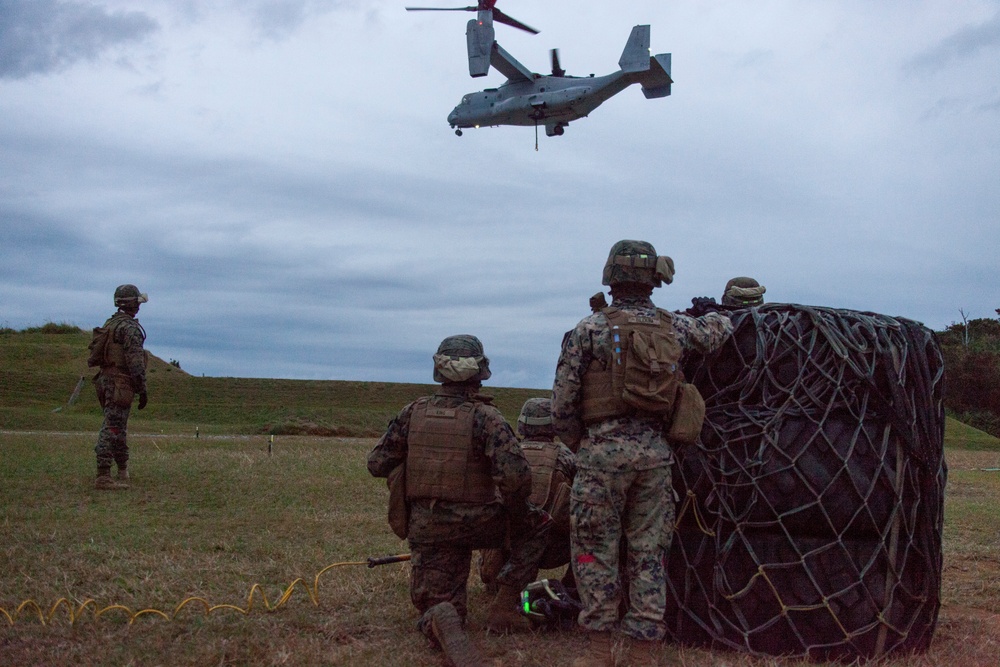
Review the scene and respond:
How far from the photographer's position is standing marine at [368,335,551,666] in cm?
578

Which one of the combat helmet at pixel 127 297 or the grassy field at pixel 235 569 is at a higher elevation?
the combat helmet at pixel 127 297

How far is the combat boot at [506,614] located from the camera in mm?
5973

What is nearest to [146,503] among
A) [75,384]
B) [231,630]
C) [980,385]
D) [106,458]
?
[106,458]

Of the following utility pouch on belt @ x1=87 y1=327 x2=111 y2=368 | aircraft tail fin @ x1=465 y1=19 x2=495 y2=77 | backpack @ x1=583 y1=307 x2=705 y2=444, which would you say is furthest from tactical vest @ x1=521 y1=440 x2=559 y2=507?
aircraft tail fin @ x1=465 y1=19 x2=495 y2=77

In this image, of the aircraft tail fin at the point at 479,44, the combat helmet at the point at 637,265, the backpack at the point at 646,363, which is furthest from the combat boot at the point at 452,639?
the aircraft tail fin at the point at 479,44

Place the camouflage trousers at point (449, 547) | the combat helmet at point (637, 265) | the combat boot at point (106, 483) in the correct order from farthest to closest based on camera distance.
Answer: the combat boot at point (106, 483)
the camouflage trousers at point (449, 547)
the combat helmet at point (637, 265)

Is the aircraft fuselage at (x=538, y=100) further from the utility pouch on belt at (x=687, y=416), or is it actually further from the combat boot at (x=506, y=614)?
the utility pouch on belt at (x=687, y=416)

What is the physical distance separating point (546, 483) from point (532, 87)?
1238 inches

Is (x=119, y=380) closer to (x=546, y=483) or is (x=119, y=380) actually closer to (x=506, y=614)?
(x=546, y=483)

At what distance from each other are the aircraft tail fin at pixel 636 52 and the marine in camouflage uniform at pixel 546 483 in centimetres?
3147

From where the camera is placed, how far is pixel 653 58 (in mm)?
38062

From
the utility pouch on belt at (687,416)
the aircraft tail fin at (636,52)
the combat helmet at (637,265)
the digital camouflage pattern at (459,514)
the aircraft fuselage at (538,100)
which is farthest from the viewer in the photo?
the aircraft tail fin at (636,52)

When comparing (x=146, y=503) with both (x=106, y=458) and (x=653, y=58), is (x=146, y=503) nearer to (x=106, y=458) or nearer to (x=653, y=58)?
(x=106, y=458)

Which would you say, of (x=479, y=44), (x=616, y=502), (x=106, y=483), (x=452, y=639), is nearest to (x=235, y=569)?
(x=452, y=639)
